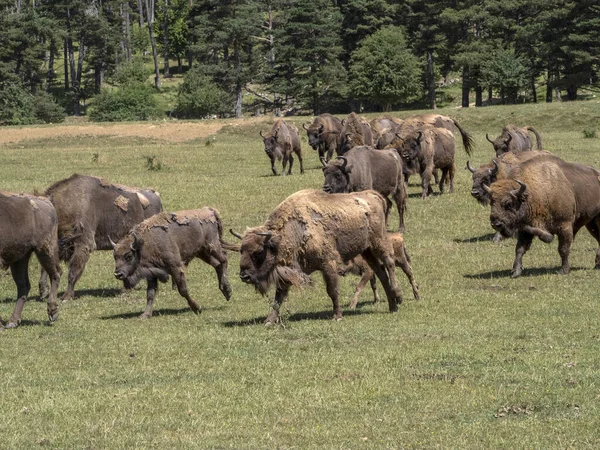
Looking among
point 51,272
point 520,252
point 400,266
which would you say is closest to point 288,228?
point 400,266

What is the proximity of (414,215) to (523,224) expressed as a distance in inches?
300

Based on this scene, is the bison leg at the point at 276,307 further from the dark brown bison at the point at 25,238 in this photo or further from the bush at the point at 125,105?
the bush at the point at 125,105

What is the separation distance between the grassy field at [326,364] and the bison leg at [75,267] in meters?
0.38

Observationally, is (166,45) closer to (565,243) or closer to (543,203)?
(543,203)

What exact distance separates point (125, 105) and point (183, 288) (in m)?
75.0

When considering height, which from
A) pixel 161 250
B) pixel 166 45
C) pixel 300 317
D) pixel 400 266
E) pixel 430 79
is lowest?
pixel 300 317

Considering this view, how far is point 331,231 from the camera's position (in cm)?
1573

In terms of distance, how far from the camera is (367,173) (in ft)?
80.2

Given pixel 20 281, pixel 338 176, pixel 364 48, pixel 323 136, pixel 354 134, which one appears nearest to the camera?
pixel 20 281

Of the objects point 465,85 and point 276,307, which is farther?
point 465,85

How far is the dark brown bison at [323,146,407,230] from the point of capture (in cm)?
2356

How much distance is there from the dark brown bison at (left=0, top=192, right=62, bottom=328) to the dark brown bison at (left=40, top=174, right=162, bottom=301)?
2967 mm

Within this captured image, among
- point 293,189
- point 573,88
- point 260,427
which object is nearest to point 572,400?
point 260,427

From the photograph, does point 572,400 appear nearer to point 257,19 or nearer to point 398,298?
point 398,298
